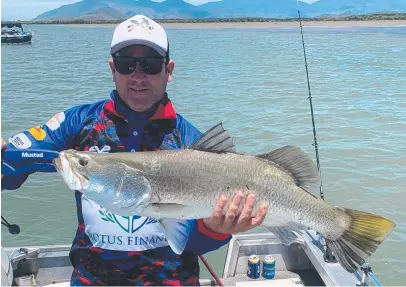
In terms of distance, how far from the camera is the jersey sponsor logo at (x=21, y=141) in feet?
9.08

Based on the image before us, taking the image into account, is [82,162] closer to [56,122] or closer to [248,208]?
[56,122]

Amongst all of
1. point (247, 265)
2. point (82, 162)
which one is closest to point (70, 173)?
point (82, 162)

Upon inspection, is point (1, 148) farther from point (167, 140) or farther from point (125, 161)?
point (167, 140)

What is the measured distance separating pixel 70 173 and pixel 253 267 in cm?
277

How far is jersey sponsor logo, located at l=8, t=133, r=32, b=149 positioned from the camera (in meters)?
2.77

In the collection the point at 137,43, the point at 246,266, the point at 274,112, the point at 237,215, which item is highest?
the point at 137,43

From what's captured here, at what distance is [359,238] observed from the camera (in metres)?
2.62

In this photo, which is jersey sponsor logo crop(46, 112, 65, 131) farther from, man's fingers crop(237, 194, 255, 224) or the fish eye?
man's fingers crop(237, 194, 255, 224)

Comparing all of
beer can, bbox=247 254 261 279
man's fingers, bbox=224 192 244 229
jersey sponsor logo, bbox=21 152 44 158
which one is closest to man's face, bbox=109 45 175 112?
jersey sponsor logo, bbox=21 152 44 158

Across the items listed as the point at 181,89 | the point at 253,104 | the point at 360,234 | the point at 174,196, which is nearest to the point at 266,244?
the point at 360,234

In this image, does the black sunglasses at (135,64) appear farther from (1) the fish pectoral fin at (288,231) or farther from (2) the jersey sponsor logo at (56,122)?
(1) the fish pectoral fin at (288,231)

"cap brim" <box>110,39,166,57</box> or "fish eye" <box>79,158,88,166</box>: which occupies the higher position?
"cap brim" <box>110,39,166,57</box>

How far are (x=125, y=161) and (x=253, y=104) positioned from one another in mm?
15075

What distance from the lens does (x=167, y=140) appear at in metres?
3.01
